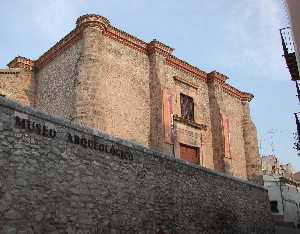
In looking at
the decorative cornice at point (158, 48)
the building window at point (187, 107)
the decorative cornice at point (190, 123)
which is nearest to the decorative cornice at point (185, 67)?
the decorative cornice at point (158, 48)

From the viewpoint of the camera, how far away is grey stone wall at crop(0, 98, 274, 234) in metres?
7.47

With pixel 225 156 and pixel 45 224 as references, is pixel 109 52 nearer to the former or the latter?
pixel 225 156

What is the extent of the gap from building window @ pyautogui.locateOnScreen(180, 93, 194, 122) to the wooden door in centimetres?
140

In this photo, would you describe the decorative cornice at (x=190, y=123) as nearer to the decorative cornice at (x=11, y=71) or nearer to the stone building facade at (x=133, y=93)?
the stone building facade at (x=133, y=93)

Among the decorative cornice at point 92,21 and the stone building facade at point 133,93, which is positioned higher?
the decorative cornice at point 92,21

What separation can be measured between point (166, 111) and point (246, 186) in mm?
4629

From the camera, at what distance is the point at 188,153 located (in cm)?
1852

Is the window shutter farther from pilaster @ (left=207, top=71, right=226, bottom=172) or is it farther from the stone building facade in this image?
pilaster @ (left=207, top=71, right=226, bottom=172)

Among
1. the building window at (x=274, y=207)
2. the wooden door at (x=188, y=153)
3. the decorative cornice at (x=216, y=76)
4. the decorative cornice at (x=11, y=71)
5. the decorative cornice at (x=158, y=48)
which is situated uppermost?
the decorative cornice at (x=158, y=48)

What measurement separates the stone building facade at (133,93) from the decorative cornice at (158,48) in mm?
46

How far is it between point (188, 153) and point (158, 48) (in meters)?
5.10

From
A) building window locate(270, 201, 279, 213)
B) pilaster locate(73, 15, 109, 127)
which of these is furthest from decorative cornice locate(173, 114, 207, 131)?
building window locate(270, 201, 279, 213)

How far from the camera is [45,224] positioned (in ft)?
24.9

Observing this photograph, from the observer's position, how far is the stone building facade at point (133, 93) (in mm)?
15430
